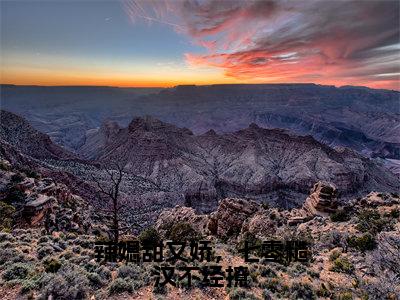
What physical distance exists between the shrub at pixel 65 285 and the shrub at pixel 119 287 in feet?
3.54

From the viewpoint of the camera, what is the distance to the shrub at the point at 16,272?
43.7 feet

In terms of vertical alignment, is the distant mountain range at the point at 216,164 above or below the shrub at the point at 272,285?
below

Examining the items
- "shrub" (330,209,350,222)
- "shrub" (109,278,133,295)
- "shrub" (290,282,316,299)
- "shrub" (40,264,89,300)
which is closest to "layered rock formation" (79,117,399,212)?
"shrub" (330,209,350,222)

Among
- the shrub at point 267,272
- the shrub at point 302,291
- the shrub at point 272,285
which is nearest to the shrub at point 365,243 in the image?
A: the shrub at point 302,291

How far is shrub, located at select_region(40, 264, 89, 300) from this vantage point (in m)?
11.9

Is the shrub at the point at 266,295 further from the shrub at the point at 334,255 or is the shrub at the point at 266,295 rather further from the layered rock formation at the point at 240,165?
the layered rock formation at the point at 240,165

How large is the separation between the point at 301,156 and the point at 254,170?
25403 mm

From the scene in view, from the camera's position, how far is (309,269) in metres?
18.0

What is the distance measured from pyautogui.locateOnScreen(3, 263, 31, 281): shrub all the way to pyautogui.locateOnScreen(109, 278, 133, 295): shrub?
3.99 metres

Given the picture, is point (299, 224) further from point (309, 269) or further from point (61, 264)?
point (61, 264)

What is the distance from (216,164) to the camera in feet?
477

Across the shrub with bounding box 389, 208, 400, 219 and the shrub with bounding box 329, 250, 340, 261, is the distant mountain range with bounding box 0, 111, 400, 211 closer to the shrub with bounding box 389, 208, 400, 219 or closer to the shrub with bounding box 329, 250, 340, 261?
the shrub with bounding box 389, 208, 400, 219

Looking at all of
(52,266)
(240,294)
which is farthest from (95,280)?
(240,294)

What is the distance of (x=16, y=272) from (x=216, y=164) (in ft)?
436
